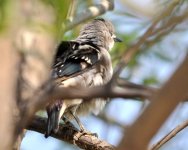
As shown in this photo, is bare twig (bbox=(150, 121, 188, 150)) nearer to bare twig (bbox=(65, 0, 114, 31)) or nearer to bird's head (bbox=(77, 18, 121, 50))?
bare twig (bbox=(65, 0, 114, 31))

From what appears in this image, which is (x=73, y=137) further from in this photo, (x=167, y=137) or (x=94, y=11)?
(x=167, y=137)

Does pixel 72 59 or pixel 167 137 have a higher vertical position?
pixel 167 137

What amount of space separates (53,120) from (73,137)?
263mm

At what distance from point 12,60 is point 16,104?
Result: 161 mm

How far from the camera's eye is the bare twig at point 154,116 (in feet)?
3.04

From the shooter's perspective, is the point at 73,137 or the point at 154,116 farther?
the point at 73,137

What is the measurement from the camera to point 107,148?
11.1ft

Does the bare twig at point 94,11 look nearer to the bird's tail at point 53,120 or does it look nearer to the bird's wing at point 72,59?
the bird's wing at point 72,59

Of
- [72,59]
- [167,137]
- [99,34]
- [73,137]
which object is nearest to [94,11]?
[72,59]

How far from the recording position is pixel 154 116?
0.93 meters

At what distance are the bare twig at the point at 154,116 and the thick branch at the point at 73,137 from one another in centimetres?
241

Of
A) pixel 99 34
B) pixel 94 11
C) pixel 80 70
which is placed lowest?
pixel 99 34

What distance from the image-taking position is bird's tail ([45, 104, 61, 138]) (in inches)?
151

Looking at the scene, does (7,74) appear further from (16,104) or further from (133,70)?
(133,70)
